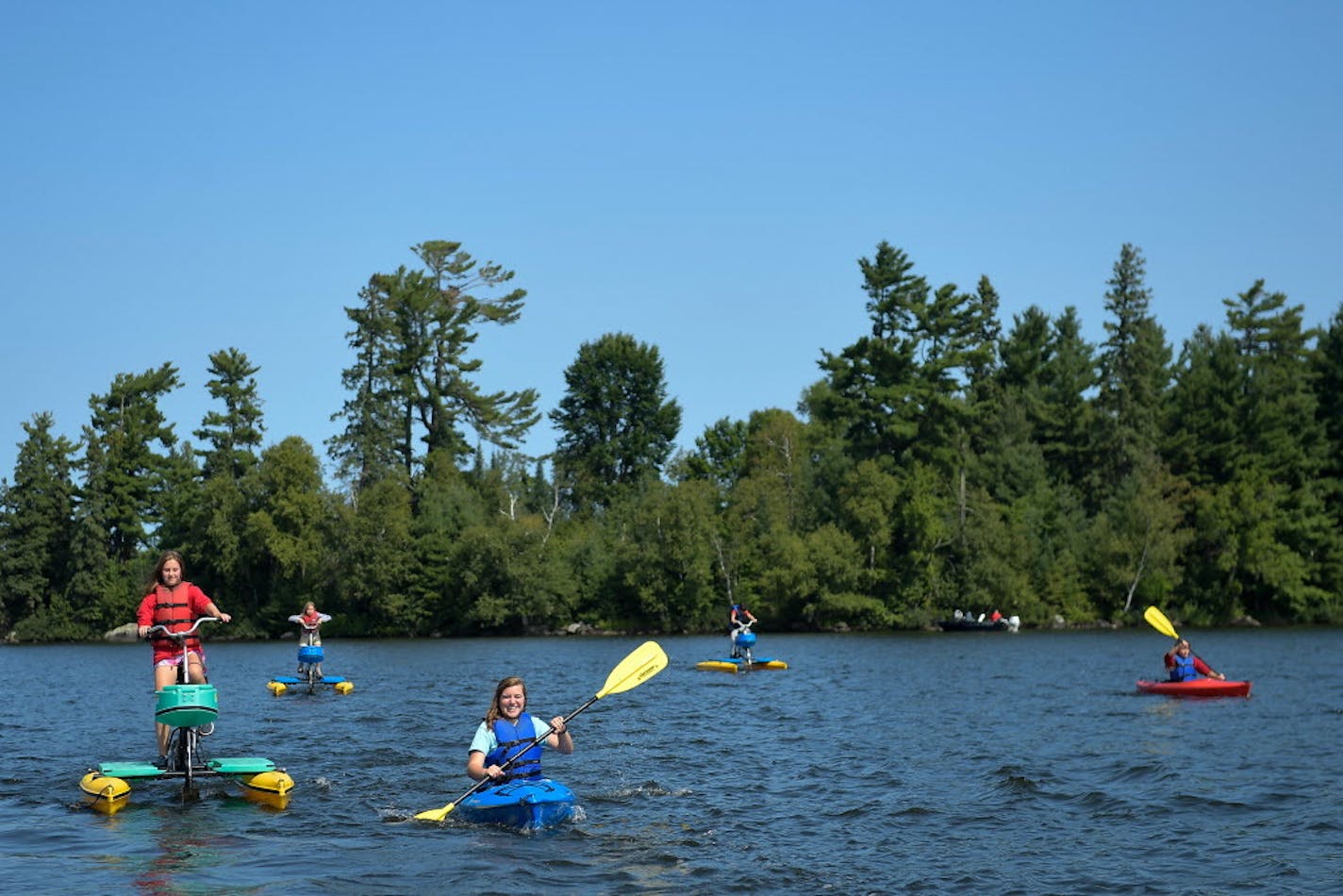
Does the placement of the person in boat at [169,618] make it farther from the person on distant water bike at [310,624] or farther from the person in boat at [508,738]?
the person on distant water bike at [310,624]

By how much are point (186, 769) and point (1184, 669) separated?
18942mm

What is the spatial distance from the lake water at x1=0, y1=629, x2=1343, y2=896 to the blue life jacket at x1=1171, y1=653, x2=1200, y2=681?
0.76 m

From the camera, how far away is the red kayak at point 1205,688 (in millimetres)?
25859

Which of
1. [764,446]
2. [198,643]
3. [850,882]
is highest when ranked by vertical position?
[764,446]

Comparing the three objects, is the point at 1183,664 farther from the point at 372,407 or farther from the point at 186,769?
the point at 372,407

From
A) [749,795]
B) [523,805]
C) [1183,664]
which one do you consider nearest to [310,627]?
[749,795]

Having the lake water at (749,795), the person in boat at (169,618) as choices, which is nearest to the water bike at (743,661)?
Result: the lake water at (749,795)

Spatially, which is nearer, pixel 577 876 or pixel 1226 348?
pixel 577 876

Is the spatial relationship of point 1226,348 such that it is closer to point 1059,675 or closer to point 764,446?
point 764,446

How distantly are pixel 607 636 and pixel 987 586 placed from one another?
57.3ft

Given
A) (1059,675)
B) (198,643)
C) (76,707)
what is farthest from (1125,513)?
(198,643)

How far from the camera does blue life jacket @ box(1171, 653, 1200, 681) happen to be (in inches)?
1032

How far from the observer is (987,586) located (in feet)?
211

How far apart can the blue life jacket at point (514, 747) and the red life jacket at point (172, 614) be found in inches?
127
